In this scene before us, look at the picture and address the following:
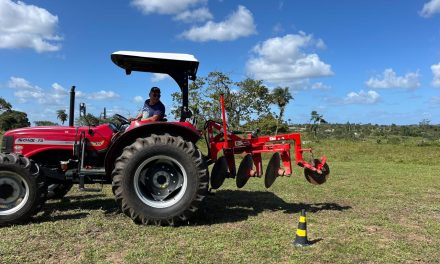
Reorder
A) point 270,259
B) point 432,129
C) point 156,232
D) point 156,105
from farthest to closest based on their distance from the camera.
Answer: point 432,129, point 156,105, point 156,232, point 270,259

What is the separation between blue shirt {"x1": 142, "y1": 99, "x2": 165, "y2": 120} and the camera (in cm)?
685

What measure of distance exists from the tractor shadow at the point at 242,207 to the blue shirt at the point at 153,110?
5.01 feet

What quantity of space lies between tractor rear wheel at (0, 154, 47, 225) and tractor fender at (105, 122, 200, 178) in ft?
3.25

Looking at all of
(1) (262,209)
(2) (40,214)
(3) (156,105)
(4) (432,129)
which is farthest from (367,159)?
(4) (432,129)

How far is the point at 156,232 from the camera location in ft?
18.6

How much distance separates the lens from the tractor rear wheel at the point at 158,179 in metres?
5.97

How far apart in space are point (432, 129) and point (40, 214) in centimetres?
6088

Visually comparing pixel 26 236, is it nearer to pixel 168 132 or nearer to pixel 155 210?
pixel 155 210

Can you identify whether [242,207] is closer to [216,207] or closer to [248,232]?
[216,207]

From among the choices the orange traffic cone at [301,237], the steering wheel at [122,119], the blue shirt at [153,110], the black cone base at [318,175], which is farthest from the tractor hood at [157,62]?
the orange traffic cone at [301,237]

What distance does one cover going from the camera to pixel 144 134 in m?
6.39

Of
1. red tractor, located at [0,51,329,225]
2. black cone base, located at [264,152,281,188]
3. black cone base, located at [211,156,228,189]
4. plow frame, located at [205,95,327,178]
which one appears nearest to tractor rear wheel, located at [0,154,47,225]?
red tractor, located at [0,51,329,225]

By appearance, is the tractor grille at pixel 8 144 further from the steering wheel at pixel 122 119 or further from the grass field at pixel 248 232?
the steering wheel at pixel 122 119

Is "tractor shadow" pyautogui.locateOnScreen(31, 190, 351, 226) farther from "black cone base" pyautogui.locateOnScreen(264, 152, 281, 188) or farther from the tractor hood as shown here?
the tractor hood
